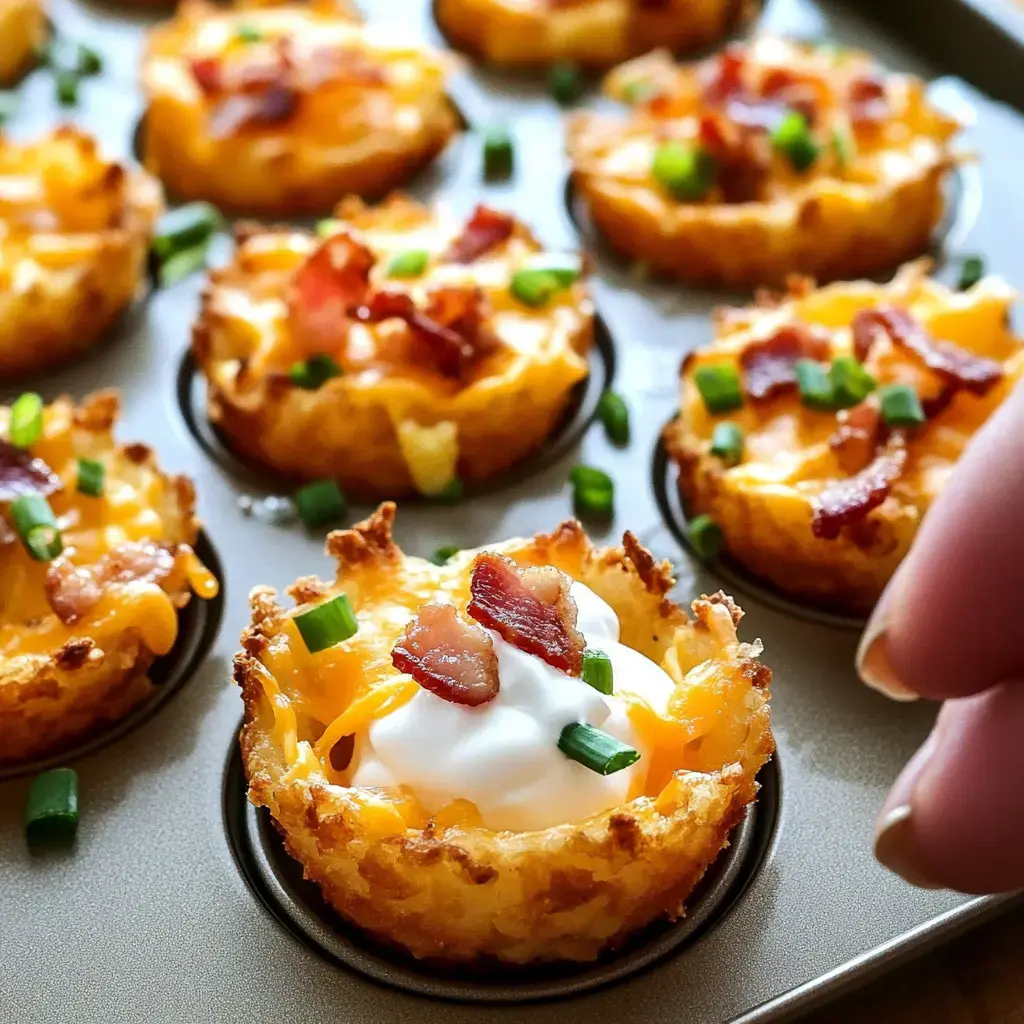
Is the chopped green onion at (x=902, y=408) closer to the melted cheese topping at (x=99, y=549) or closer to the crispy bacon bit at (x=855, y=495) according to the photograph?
the crispy bacon bit at (x=855, y=495)

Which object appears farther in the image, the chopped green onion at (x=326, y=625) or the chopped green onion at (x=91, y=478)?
the chopped green onion at (x=91, y=478)

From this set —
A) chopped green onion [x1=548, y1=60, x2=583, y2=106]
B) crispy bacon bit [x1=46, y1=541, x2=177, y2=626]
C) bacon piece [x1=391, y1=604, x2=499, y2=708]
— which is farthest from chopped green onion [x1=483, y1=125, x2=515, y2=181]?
bacon piece [x1=391, y1=604, x2=499, y2=708]

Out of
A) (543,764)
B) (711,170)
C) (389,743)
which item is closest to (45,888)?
(389,743)

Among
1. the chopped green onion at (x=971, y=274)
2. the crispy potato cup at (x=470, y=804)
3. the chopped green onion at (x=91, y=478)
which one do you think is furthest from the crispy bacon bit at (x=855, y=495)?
the chopped green onion at (x=91, y=478)

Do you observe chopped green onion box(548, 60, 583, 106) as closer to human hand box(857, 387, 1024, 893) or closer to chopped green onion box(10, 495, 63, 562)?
chopped green onion box(10, 495, 63, 562)

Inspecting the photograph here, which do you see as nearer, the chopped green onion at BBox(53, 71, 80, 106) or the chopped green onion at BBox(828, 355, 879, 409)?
the chopped green onion at BBox(828, 355, 879, 409)

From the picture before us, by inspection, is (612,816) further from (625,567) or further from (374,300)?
(374,300)
